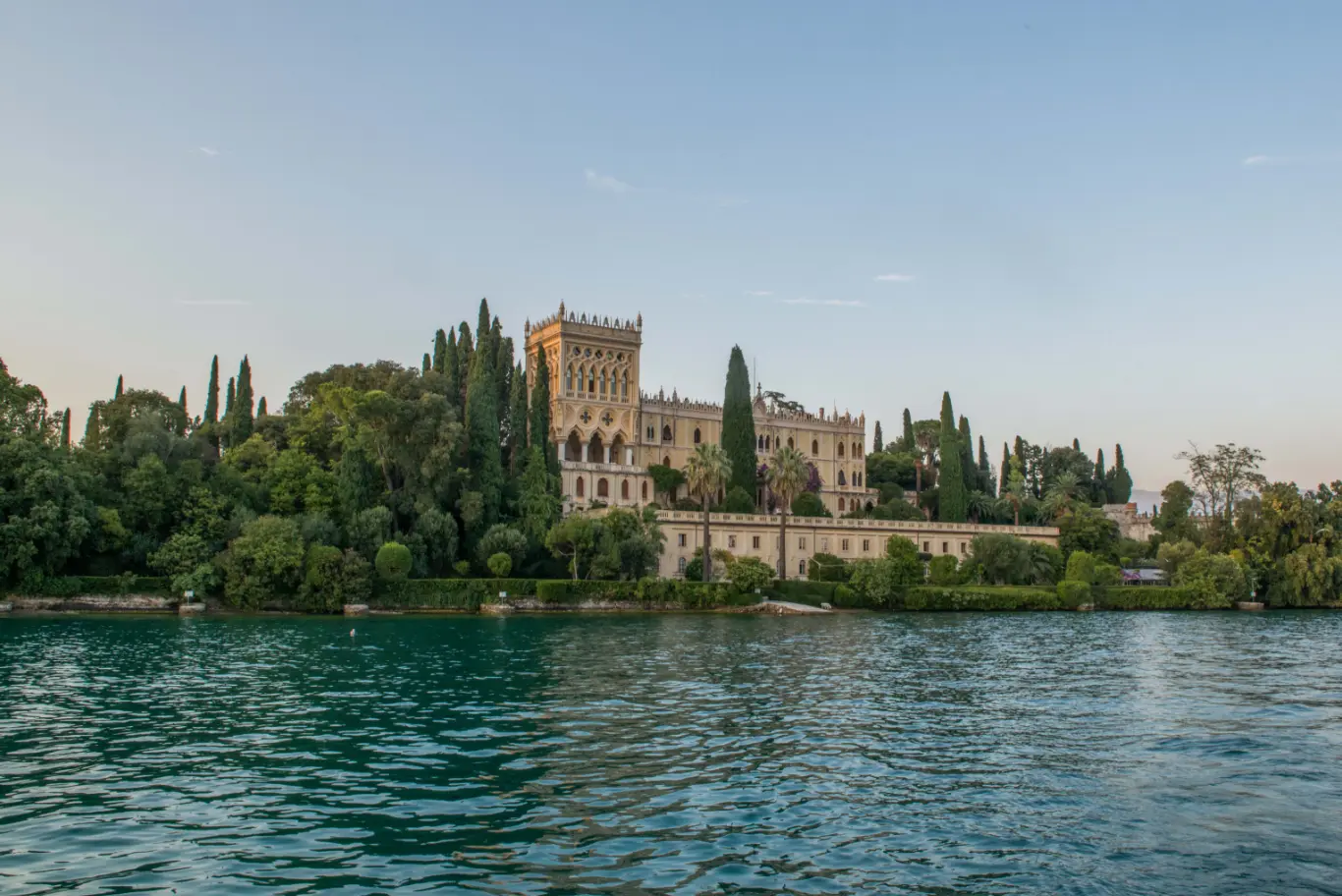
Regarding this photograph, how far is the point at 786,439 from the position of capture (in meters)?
91.0

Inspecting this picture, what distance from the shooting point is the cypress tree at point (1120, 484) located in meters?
110

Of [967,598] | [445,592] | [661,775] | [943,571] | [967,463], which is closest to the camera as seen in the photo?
[661,775]

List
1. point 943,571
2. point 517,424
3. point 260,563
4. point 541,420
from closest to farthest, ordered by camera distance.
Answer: point 260,563
point 541,420
point 943,571
point 517,424

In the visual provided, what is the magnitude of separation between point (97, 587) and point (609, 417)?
39494mm

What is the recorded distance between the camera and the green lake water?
10.3 meters

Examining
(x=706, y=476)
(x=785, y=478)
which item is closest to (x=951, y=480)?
(x=785, y=478)

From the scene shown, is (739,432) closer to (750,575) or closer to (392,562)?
(750,575)

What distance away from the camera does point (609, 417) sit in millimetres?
81188

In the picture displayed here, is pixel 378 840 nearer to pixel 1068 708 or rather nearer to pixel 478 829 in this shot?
pixel 478 829

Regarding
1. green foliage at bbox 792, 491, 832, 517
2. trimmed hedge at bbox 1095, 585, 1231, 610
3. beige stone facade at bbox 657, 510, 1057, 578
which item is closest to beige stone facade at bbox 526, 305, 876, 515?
green foliage at bbox 792, 491, 832, 517

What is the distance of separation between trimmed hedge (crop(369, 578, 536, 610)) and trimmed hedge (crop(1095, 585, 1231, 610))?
35864 millimetres

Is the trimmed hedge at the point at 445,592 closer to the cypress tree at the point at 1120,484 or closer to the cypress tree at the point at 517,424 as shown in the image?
the cypress tree at the point at 517,424

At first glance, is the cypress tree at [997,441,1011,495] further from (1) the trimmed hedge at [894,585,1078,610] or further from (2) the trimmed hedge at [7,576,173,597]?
(2) the trimmed hedge at [7,576,173,597]

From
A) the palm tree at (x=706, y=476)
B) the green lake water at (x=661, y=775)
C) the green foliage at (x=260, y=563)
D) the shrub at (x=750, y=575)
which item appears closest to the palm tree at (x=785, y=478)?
the palm tree at (x=706, y=476)
